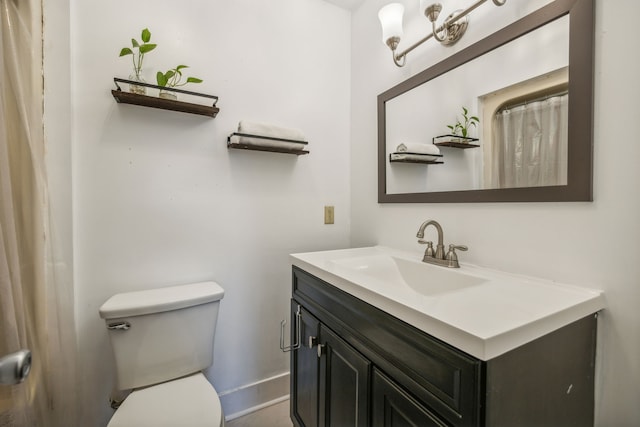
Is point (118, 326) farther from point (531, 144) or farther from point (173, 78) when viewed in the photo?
point (531, 144)

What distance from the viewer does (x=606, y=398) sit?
2.48ft

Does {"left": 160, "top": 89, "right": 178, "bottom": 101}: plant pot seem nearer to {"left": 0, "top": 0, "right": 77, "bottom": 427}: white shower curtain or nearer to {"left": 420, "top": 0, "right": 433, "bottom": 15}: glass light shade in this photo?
{"left": 0, "top": 0, "right": 77, "bottom": 427}: white shower curtain

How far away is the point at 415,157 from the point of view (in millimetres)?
1382

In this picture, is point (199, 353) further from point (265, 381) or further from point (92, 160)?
point (92, 160)

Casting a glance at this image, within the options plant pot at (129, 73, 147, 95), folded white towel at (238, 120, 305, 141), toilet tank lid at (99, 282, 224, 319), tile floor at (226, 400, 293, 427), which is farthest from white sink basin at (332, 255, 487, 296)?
plant pot at (129, 73, 147, 95)

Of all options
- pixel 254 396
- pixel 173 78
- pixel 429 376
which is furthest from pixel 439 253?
pixel 173 78

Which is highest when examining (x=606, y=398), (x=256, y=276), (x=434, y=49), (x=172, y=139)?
(x=434, y=49)

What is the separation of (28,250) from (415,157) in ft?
4.87

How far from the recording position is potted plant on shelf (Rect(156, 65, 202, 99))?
4.09ft

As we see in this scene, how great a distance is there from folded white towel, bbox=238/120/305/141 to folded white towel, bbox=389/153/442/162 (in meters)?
0.53

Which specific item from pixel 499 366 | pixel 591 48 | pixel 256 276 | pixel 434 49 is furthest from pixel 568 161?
pixel 256 276

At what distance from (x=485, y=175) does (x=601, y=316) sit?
537mm

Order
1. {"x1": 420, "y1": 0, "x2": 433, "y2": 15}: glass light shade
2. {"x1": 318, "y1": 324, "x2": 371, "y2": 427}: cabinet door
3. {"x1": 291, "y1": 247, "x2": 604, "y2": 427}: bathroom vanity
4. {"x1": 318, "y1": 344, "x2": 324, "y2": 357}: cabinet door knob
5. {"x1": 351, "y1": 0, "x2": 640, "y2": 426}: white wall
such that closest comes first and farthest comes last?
{"x1": 291, "y1": 247, "x2": 604, "y2": 427}: bathroom vanity < {"x1": 351, "y1": 0, "x2": 640, "y2": 426}: white wall < {"x1": 318, "y1": 324, "x2": 371, "y2": 427}: cabinet door < {"x1": 318, "y1": 344, "x2": 324, "y2": 357}: cabinet door knob < {"x1": 420, "y1": 0, "x2": 433, "y2": 15}: glass light shade

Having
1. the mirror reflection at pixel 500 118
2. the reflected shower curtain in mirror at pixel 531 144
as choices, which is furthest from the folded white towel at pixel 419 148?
the reflected shower curtain in mirror at pixel 531 144
